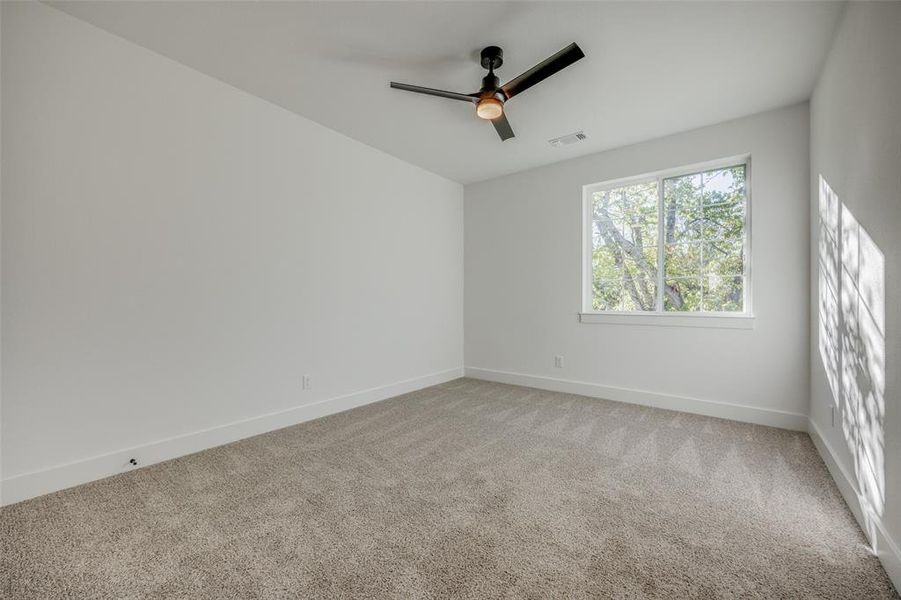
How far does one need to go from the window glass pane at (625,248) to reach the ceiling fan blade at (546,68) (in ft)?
7.09

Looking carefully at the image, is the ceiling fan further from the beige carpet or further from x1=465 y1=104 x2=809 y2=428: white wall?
the beige carpet

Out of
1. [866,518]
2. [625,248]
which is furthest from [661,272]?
[866,518]

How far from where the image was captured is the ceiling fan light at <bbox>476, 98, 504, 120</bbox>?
2447mm

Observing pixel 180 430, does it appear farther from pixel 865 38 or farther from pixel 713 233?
pixel 713 233

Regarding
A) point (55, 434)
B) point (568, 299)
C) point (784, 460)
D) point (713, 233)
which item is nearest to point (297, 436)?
point (55, 434)

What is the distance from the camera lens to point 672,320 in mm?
3613

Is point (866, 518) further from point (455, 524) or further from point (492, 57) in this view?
point (492, 57)

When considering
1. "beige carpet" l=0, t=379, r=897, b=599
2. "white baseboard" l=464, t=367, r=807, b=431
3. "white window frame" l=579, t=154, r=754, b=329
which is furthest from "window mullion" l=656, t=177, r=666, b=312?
"beige carpet" l=0, t=379, r=897, b=599

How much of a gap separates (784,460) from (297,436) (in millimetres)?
3365

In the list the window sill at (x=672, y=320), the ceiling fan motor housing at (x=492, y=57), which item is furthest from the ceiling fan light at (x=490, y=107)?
the window sill at (x=672, y=320)

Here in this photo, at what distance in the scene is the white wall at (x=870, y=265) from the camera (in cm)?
145

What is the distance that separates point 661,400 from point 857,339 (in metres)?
1.94

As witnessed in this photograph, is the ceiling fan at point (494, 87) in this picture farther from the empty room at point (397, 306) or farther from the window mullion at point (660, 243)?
the window mullion at point (660, 243)

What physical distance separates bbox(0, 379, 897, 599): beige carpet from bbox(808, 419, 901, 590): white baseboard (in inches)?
2.0
